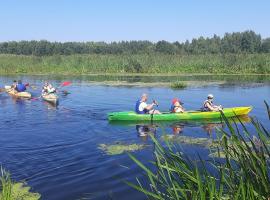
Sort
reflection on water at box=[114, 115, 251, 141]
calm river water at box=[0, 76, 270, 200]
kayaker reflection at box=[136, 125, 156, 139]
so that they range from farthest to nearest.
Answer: reflection on water at box=[114, 115, 251, 141]
kayaker reflection at box=[136, 125, 156, 139]
calm river water at box=[0, 76, 270, 200]

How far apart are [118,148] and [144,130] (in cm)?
311

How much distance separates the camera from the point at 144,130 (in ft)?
50.1

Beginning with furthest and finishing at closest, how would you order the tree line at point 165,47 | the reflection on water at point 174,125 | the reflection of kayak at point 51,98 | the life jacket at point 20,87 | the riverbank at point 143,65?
the tree line at point 165,47 < the riverbank at point 143,65 < the life jacket at point 20,87 < the reflection of kayak at point 51,98 < the reflection on water at point 174,125

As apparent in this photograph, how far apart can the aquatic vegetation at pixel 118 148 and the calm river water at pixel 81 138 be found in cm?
21

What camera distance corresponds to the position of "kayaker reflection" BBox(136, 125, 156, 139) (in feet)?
47.5

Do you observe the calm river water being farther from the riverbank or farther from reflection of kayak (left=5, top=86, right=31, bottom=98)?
the riverbank

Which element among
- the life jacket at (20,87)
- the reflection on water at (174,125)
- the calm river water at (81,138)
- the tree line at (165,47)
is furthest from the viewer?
the tree line at (165,47)

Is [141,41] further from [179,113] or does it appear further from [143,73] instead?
[179,113]

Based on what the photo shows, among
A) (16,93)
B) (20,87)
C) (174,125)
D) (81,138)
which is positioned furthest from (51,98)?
(81,138)

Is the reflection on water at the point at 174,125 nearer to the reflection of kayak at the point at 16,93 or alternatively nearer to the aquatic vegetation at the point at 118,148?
the aquatic vegetation at the point at 118,148

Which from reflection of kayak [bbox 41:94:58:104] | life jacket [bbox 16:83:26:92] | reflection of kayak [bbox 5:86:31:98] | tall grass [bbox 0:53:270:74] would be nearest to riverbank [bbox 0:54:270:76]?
tall grass [bbox 0:53:270:74]

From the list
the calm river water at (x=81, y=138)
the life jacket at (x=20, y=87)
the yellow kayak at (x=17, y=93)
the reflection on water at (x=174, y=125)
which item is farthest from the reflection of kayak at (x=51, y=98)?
the reflection on water at (x=174, y=125)

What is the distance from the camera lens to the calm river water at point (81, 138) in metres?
8.98

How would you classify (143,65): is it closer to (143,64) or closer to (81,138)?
(143,64)
